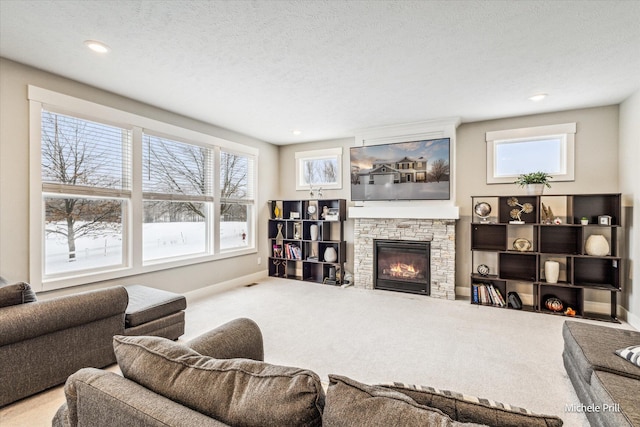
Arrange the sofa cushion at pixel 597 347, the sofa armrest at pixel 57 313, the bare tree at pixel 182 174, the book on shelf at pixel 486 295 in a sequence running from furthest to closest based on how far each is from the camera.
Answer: the book on shelf at pixel 486 295 < the bare tree at pixel 182 174 < the sofa armrest at pixel 57 313 < the sofa cushion at pixel 597 347

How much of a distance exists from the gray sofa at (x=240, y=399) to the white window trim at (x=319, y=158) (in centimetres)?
494

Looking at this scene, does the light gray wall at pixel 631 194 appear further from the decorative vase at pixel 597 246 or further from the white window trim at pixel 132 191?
the white window trim at pixel 132 191

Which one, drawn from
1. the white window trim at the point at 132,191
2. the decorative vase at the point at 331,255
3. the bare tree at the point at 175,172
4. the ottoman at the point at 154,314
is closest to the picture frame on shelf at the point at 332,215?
the decorative vase at the point at 331,255

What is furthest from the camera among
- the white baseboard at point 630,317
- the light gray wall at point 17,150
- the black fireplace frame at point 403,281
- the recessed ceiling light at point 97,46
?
the black fireplace frame at point 403,281

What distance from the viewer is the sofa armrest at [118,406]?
78 cm

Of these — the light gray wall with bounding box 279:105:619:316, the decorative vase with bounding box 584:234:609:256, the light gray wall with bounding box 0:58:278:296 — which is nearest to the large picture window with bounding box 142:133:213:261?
the light gray wall with bounding box 0:58:278:296

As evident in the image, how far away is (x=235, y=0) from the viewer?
200 cm

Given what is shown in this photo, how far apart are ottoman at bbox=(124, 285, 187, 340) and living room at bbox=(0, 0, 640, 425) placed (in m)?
0.32

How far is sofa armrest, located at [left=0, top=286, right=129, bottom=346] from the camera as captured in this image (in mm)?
1933

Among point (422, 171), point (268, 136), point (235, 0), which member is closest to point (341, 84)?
point (235, 0)

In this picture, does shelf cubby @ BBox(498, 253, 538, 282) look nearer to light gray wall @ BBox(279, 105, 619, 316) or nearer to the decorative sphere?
light gray wall @ BBox(279, 105, 619, 316)

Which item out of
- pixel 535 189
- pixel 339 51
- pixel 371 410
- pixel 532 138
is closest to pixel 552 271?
pixel 535 189

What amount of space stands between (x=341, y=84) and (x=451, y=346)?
287cm

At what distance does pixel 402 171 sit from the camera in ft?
16.1
